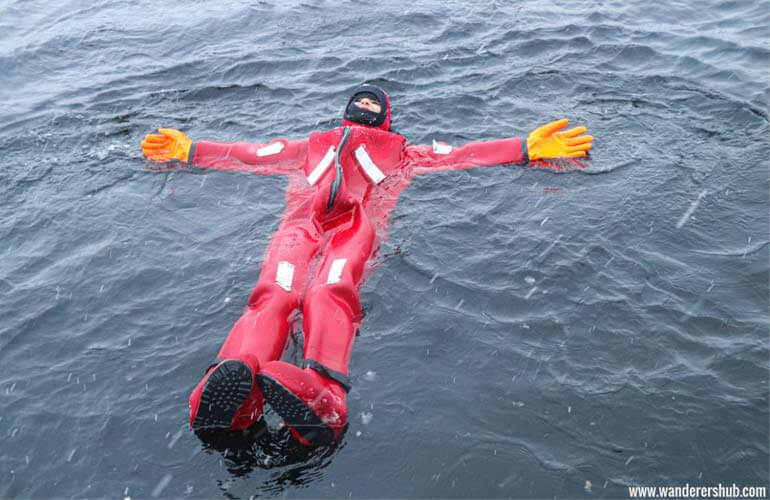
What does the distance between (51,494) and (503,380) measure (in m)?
3.41

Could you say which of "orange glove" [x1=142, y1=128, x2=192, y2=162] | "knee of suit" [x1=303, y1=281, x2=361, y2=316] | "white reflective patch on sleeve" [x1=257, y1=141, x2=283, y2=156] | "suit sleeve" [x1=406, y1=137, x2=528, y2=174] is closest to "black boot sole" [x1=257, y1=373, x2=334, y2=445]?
"knee of suit" [x1=303, y1=281, x2=361, y2=316]

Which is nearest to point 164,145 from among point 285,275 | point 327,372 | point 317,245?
point 317,245

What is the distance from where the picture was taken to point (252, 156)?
8539 mm

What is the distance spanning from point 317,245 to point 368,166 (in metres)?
1.55

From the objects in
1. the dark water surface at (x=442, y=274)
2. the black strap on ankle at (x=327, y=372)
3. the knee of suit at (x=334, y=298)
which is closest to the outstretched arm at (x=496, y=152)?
the dark water surface at (x=442, y=274)

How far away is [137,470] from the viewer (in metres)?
4.92

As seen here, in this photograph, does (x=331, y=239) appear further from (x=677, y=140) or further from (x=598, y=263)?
(x=677, y=140)

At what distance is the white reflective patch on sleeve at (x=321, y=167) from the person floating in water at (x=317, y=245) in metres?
0.01

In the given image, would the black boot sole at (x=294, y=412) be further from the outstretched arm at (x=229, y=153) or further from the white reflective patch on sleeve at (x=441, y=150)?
the white reflective patch on sleeve at (x=441, y=150)

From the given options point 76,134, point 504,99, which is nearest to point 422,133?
point 504,99

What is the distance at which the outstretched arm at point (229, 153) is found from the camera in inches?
332

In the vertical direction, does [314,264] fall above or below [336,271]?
below

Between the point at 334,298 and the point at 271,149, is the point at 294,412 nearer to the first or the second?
the point at 334,298

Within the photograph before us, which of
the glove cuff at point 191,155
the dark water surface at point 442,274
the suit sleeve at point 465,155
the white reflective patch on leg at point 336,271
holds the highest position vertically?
the glove cuff at point 191,155
